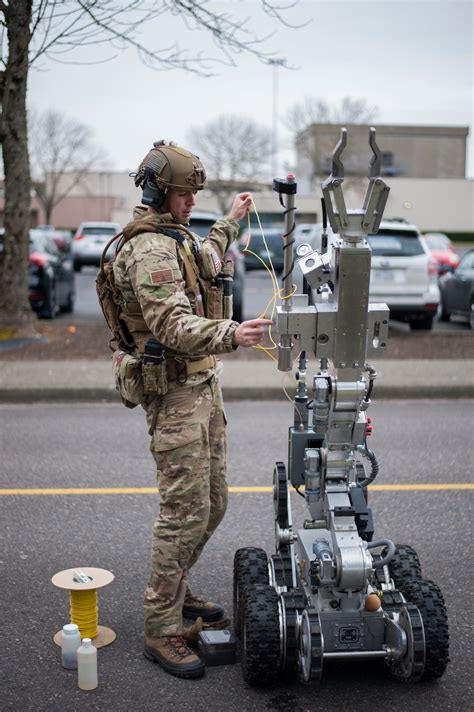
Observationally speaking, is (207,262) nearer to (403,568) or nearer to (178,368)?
(178,368)

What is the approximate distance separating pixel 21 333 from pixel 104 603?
8.29 metres

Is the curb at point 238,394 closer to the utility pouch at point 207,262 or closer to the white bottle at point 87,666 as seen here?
the utility pouch at point 207,262

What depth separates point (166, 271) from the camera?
3.42 metres

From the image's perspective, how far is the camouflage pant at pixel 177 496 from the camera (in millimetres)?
3625

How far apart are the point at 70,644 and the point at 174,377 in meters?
1.19

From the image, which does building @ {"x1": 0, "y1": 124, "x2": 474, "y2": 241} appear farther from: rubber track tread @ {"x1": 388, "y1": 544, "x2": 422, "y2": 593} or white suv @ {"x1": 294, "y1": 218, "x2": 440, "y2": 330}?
rubber track tread @ {"x1": 388, "y1": 544, "x2": 422, "y2": 593}

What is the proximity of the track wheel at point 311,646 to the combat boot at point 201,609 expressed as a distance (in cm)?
77

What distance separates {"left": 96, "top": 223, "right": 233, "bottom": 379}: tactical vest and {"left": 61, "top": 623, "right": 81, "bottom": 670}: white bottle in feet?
3.69

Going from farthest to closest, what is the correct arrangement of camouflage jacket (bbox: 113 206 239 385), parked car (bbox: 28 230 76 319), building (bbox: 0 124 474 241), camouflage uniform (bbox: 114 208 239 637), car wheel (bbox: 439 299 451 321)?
1. building (bbox: 0 124 474 241)
2. car wheel (bbox: 439 299 451 321)
3. parked car (bbox: 28 230 76 319)
4. camouflage uniform (bbox: 114 208 239 637)
5. camouflage jacket (bbox: 113 206 239 385)

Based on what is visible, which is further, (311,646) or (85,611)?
(85,611)

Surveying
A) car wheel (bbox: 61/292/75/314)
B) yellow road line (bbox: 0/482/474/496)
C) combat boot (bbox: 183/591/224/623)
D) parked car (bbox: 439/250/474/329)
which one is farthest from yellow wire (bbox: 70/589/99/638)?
car wheel (bbox: 61/292/75/314)

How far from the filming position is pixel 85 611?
3834 mm

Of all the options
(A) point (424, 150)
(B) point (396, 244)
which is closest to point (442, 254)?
(B) point (396, 244)

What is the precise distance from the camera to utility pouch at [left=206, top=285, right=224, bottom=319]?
148 inches
